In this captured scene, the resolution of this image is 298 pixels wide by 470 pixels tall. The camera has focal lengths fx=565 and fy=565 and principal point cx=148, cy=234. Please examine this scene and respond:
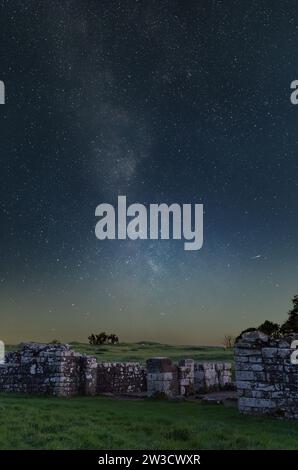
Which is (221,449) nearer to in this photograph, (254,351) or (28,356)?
(254,351)

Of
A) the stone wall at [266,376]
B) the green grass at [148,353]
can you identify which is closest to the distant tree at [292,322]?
the green grass at [148,353]

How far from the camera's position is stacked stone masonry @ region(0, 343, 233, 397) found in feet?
69.9

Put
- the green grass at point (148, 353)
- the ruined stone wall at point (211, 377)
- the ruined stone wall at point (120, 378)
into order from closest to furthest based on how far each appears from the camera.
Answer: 1. the ruined stone wall at point (120, 378)
2. the ruined stone wall at point (211, 377)
3. the green grass at point (148, 353)

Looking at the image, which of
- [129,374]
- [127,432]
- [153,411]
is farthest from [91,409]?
[129,374]

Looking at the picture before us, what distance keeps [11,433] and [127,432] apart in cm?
260

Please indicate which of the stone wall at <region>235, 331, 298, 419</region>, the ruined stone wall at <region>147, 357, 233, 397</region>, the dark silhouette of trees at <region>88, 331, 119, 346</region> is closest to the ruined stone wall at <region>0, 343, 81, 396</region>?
the ruined stone wall at <region>147, 357, 233, 397</region>

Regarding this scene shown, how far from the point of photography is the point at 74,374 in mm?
21688

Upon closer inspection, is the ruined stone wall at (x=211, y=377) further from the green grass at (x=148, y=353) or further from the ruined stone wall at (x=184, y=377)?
the green grass at (x=148, y=353)

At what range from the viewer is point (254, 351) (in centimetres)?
1603

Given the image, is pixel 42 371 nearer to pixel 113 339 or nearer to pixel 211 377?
pixel 211 377

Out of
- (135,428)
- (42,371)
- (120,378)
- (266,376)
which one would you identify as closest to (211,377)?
(120,378)

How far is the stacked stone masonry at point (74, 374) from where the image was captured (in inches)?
838

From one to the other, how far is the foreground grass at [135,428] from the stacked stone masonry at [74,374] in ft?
10.6

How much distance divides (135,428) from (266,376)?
434 cm
